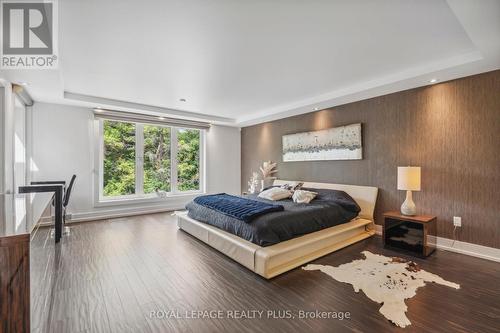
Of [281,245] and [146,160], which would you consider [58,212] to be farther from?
Answer: [281,245]

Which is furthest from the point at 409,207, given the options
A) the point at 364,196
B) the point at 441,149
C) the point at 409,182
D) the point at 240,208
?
the point at 240,208

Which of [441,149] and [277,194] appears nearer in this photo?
[441,149]

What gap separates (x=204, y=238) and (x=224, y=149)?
3.86 m

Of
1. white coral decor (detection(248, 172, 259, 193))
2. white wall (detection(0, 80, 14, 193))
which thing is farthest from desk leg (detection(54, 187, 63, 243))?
white coral decor (detection(248, 172, 259, 193))

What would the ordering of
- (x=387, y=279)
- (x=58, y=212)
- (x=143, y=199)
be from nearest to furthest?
(x=387, y=279)
(x=58, y=212)
(x=143, y=199)

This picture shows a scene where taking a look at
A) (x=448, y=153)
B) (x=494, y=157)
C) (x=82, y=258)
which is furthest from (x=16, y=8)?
(x=494, y=157)

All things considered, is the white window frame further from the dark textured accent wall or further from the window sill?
the dark textured accent wall

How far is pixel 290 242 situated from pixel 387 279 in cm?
108

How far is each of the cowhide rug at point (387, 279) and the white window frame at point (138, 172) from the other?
444 cm

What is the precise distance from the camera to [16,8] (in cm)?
183

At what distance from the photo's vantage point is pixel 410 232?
3.32 metres

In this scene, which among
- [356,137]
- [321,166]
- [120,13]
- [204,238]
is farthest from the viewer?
[321,166]

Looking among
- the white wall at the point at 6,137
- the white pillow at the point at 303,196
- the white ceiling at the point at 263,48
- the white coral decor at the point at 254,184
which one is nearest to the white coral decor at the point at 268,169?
the white coral decor at the point at 254,184

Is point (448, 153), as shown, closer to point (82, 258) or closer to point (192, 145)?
point (82, 258)
